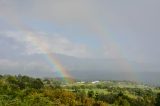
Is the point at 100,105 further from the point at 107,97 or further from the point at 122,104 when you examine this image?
the point at 107,97

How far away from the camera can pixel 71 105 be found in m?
39.6

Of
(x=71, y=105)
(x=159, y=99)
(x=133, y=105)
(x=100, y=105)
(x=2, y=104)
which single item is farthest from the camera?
(x=133, y=105)

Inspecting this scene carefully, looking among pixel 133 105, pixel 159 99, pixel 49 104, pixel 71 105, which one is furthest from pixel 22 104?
pixel 133 105

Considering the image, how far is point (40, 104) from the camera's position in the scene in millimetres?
19156

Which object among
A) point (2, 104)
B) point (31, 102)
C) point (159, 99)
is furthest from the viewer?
point (159, 99)

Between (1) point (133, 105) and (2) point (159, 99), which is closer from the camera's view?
(2) point (159, 99)

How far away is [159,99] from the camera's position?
212 feet

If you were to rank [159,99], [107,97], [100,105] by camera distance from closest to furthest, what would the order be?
1. [100,105]
2. [159,99]
3. [107,97]

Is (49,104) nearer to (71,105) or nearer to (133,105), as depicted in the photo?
(71,105)

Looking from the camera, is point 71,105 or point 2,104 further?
point 71,105

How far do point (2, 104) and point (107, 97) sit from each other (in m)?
77.2

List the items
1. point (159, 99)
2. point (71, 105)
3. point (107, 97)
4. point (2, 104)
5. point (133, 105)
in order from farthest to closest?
point (107, 97) → point (133, 105) → point (159, 99) → point (71, 105) → point (2, 104)

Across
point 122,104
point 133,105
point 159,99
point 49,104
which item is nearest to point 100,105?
point 159,99

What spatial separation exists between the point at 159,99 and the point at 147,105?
13731 mm
